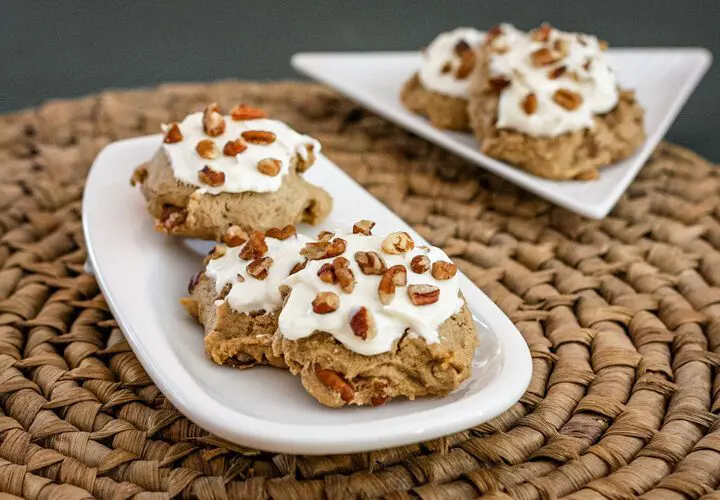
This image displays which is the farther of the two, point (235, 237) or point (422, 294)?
point (235, 237)

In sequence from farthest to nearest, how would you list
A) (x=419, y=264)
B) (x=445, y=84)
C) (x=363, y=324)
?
(x=445, y=84)
(x=419, y=264)
(x=363, y=324)

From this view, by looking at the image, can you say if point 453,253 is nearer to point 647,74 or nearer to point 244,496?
point 244,496

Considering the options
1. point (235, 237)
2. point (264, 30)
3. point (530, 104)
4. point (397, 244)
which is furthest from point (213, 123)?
point (264, 30)

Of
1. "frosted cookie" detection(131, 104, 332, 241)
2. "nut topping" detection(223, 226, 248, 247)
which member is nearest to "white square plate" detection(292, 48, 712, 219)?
"frosted cookie" detection(131, 104, 332, 241)

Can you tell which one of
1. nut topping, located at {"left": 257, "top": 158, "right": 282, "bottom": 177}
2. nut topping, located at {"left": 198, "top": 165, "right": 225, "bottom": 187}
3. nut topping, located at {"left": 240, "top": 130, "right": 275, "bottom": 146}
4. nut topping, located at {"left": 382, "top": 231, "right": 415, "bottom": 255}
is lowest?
nut topping, located at {"left": 198, "top": 165, "right": 225, "bottom": 187}

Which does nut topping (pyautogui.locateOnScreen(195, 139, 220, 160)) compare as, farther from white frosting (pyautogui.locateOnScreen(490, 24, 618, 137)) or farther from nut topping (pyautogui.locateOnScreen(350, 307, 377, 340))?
white frosting (pyautogui.locateOnScreen(490, 24, 618, 137))

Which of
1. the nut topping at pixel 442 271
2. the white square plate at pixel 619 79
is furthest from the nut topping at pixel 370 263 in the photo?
the white square plate at pixel 619 79

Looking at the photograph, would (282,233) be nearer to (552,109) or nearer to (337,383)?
(337,383)
